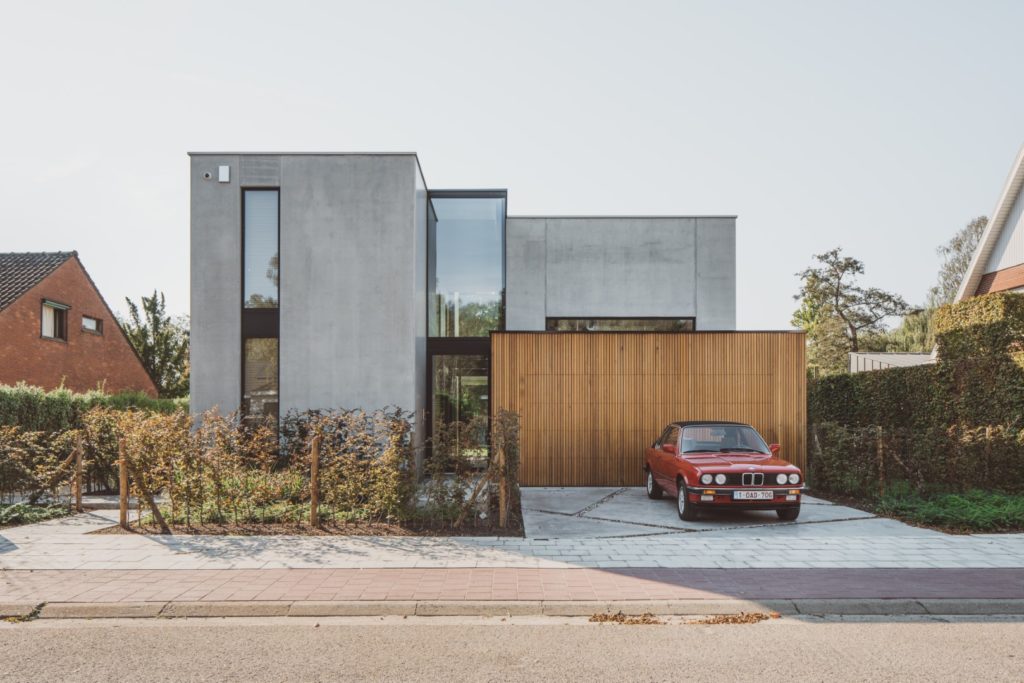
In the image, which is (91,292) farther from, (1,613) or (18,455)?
(1,613)

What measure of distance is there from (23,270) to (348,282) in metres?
16.1

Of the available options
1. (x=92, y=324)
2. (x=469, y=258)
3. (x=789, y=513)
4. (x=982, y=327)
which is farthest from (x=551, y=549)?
(x=92, y=324)

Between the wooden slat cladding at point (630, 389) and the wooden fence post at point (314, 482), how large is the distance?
17.7 ft

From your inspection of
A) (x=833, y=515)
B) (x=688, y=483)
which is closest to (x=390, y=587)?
(x=688, y=483)

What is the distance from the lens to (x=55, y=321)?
2477cm

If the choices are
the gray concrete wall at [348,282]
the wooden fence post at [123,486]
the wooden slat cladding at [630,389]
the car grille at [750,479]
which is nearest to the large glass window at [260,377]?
the gray concrete wall at [348,282]

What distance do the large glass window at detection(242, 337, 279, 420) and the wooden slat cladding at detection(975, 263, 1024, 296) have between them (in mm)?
18409

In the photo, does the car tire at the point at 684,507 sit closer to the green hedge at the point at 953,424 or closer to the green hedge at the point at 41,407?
the green hedge at the point at 953,424

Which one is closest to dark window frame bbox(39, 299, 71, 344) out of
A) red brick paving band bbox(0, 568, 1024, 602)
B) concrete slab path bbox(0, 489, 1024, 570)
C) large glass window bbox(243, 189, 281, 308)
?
large glass window bbox(243, 189, 281, 308)

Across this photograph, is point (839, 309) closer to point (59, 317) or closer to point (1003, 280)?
point (1003, 280)

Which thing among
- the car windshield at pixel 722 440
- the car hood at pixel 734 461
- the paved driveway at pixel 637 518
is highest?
the car windshield at pixel 722 440

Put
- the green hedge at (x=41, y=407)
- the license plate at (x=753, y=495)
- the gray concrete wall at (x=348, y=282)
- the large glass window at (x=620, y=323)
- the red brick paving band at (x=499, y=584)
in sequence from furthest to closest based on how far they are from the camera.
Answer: the large glass window at (x=620, y=323) < the gray concrete wall at (x=348, y=282) < the green hedge at (x=41, y=407) < the license plate at (x=753, y=495) < the red brick paving band at (x=499, y=584)

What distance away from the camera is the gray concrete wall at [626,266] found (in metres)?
19.2

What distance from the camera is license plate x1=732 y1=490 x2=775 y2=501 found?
1057cm
